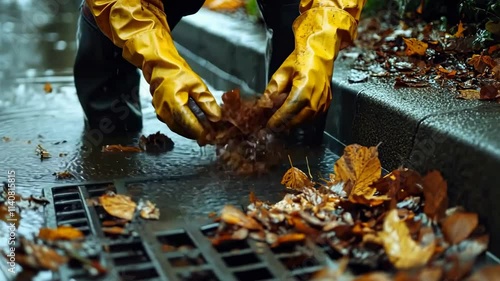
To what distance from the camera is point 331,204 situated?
6.87 feet

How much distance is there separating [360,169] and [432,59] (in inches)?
41.0

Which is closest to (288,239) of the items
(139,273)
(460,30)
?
(139,273)

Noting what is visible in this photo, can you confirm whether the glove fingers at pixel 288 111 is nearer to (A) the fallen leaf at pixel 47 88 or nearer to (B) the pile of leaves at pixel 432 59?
(B) the pile of leaves at pixel 432 59

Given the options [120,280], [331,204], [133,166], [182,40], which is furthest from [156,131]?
[182,40]

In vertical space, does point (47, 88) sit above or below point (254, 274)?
below

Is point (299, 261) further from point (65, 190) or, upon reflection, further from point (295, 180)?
point (65, 190)

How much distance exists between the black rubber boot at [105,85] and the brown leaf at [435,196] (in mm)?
1479

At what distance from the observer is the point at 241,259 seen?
6.18 feet

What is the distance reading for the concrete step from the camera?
6.43 feet

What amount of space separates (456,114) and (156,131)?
4.38ft

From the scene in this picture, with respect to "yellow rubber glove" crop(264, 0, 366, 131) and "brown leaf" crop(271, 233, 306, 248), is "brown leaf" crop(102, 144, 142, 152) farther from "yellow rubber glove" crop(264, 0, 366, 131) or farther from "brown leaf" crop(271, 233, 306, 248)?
"brown leaf" crop(271, 233, 306, 248)

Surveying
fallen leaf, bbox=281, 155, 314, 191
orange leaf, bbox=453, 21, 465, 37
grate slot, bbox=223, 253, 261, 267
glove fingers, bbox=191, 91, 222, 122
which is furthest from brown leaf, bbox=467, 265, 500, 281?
orange leaf, bbox=453, 21, 465, 37

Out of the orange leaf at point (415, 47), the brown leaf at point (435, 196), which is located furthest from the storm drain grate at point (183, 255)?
the orange leaf at point (415, 47)

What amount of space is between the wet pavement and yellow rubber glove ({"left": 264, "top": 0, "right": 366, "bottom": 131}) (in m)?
0.25
